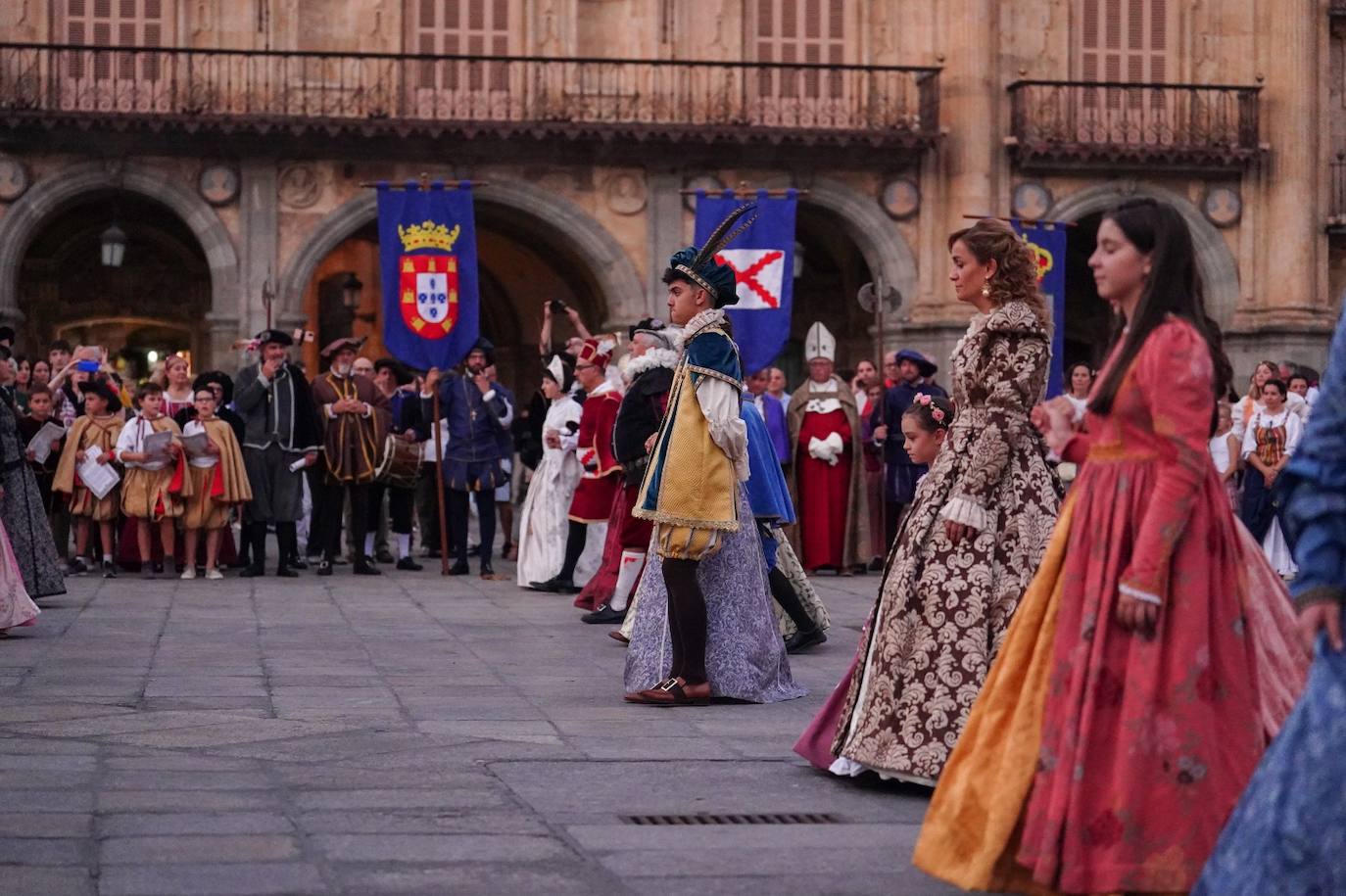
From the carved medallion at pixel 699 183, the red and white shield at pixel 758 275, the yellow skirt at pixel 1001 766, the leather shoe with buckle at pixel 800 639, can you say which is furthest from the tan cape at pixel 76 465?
the yellow skirt at pixel 1001 766

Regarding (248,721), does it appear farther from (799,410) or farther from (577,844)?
(799,410)

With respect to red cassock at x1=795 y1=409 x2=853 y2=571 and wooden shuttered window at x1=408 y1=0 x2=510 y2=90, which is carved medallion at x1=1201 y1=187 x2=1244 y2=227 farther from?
red cassock at x1=795 y1=409 x2=853 y2=571

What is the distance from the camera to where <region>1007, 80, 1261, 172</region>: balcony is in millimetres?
26156

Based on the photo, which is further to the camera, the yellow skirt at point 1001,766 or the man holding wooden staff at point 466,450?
the man holding wooden staff at point 466,450

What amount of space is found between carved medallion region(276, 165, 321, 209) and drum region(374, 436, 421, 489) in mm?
9290

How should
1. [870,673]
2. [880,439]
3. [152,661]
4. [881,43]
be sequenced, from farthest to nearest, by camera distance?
[881,43]
[880,439]
[152,661]
[870,673]

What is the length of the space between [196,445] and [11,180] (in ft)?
33.8

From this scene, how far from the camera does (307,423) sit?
16141 mm

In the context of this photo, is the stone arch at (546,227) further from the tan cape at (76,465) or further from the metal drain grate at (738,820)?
the metal drain grate at (738,820)

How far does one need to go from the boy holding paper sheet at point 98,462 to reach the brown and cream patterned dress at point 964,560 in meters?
10.5

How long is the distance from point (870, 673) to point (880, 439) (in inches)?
434

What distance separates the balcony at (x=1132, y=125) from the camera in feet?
85.8

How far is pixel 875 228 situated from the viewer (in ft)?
85.7

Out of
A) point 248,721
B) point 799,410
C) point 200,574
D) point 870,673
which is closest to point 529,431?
point 799,410
